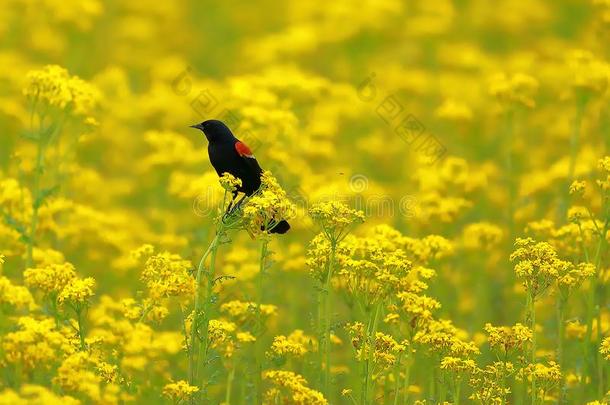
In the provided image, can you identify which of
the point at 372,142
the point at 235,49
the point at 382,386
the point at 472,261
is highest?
the point at 235,49

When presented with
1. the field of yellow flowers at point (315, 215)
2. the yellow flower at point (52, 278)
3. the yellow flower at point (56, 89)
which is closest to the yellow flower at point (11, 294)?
the field of yellow flowers at point (315, 215)

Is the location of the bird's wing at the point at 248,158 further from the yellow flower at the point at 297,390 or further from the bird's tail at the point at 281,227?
the yellow flower at the point at 297,390

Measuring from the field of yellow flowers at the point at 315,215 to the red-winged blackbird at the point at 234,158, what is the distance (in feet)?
2.14

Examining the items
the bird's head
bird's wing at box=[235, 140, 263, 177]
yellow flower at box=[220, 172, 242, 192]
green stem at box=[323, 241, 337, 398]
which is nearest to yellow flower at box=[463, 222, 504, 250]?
green stem at box=[323, 241, 337, 398]

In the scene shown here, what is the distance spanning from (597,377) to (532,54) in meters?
13.5

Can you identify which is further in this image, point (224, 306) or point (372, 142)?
point (372, 142)

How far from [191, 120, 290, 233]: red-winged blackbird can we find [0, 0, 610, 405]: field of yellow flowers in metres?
0.65

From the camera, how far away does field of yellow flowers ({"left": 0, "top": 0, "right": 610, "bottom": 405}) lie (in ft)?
33.0

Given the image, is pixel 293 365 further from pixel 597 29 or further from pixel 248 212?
pixel 597 29

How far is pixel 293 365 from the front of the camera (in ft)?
42.2

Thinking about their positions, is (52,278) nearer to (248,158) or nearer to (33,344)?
(33,344)

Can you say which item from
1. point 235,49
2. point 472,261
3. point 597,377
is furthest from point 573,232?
point 235,49

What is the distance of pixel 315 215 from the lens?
984 cm

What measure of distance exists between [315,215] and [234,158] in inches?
51.9
